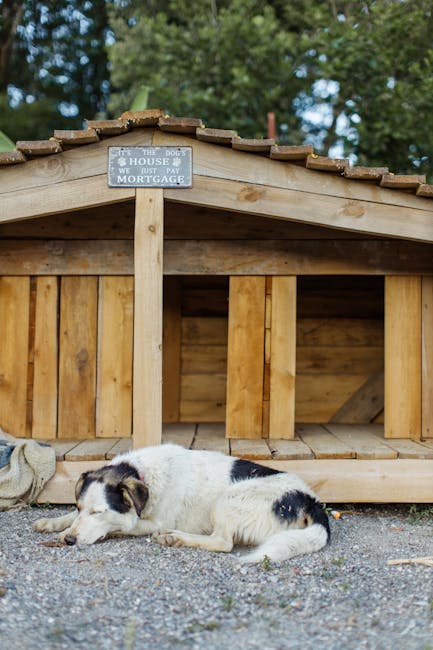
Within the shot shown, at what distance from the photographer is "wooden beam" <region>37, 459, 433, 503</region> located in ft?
16.0

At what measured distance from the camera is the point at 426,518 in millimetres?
4883

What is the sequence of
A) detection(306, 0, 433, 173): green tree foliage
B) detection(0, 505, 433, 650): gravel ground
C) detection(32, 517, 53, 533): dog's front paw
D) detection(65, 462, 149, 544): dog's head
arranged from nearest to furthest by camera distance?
detection(0, 505, 433, 650): gravel ground → detection(65, 462, 149, 544): dog's head → detection(32, 517, 53, 533): dog's front paw → detection(306, 0, 433, 173): green tree foliage

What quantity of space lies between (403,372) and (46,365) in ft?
10.3

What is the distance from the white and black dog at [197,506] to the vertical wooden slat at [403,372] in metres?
1.68

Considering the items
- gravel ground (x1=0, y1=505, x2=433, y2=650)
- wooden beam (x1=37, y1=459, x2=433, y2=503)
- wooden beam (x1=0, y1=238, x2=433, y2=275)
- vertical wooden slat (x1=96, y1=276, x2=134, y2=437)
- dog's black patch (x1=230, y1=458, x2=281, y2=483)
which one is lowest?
gravel ground (x1=0, y1=505, x2=433, y2=650)

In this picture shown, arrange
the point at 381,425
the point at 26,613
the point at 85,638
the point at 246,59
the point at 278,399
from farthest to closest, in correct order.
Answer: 1. the point at 246,59
2. the point at 381,425
3. the point at 278,399
4. the point at 26,613
5. the point at 85,638

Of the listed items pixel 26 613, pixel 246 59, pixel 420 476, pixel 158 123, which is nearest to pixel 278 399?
pixel 420 476

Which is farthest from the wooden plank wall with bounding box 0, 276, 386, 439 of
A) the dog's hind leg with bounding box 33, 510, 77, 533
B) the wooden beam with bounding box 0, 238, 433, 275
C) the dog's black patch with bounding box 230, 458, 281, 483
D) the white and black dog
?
the dog's hind leg with bounding box 33, 510, 77, 533

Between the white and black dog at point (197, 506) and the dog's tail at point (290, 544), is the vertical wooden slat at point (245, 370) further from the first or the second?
the dog's tail at point (290, 544)

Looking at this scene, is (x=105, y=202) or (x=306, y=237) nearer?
(x=105, y=202)

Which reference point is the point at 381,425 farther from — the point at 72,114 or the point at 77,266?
the point at 72,114

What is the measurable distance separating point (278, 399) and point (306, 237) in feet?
4.74

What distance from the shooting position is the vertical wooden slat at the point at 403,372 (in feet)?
18.3

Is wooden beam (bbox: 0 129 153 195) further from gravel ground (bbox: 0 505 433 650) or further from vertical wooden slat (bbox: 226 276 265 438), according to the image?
gravel ground (bbox: 0 505 433 650)
